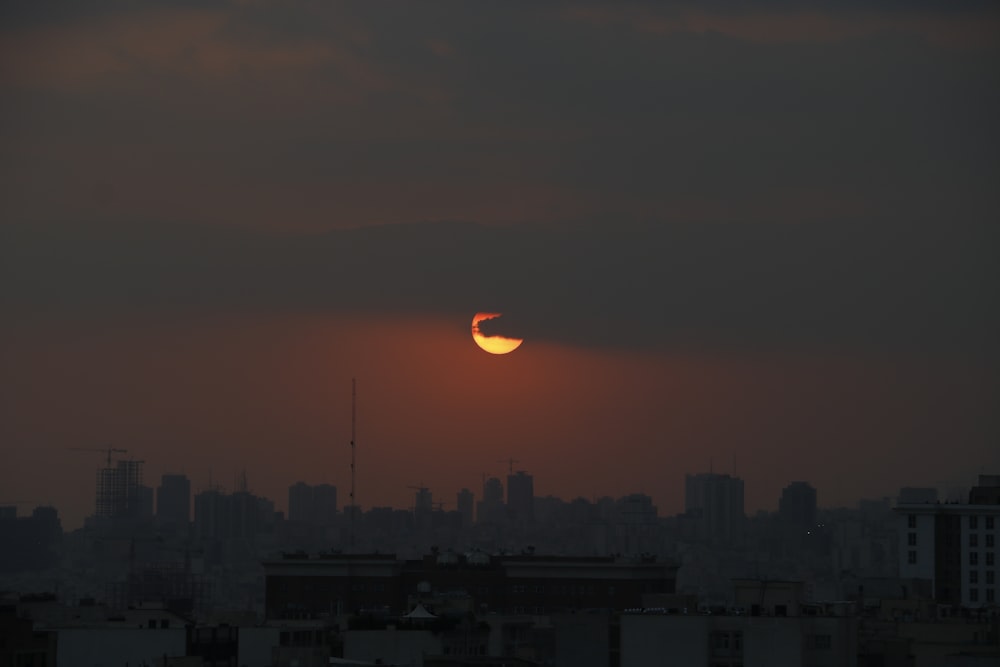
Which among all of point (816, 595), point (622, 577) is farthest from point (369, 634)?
point (816, 595)

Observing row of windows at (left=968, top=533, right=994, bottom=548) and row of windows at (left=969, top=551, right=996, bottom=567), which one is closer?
row of windows at (left=969, top=551, right=996, bottom=567)

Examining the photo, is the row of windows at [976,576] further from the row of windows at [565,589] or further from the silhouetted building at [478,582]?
the row of windows at [565,589]

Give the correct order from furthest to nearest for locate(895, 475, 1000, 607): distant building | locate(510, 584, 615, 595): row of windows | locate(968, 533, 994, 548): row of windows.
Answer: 1. locate(968, 533, 994, 548): row of windows
2. locate(895, 475, 1000, 607): distant building
3. locate(510, 584, 615, 595): row of windows

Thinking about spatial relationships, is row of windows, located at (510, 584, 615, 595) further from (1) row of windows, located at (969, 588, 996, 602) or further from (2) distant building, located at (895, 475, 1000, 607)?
(1) row of windows, located at (969, 588, 996, 602)

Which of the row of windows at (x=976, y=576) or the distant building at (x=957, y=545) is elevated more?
the distant building at (x=957, y=545)

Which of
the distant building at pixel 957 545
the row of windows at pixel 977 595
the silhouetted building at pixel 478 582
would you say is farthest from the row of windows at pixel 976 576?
the silhouetted building at pixel 478 582

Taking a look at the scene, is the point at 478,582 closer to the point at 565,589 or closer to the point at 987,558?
the point at 565,589

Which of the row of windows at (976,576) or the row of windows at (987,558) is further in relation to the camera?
the row of windows at (987,558)

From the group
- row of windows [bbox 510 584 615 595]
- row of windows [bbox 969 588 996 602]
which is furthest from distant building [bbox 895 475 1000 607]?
row of windows [bbox 510 584 615 595]
